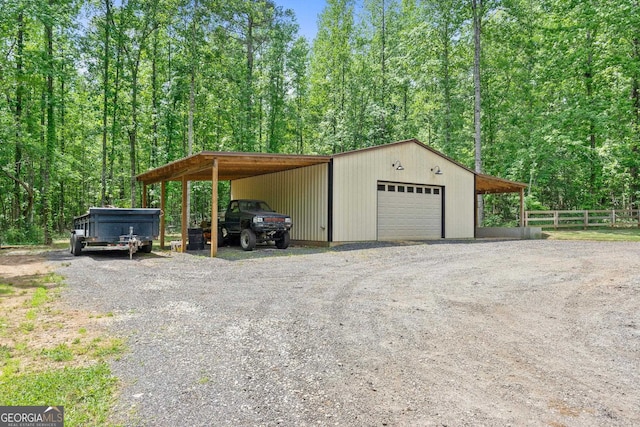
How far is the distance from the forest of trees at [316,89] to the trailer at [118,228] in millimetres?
6660

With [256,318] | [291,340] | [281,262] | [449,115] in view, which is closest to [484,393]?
[291,340]

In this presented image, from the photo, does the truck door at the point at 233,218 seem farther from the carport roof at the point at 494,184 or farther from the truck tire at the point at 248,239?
the carport roof at the point at 494,184

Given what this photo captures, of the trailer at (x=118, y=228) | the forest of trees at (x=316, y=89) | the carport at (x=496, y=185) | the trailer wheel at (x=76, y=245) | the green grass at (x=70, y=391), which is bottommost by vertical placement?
the green grass at (x=70, y=391)

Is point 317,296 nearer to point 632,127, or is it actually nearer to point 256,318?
point 256,318

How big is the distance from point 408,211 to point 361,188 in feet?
8.79

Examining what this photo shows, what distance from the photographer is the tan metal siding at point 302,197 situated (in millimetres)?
13758

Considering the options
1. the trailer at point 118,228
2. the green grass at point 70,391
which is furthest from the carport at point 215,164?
the green grass at point 70,391

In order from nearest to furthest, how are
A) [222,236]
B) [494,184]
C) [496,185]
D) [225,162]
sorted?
1. [225,162]
2. [222,236]
3. [494,184]
4. [496,185]

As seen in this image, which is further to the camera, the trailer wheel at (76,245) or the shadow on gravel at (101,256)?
the trailer wheel at (76,245)

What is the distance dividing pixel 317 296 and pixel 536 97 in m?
25.5

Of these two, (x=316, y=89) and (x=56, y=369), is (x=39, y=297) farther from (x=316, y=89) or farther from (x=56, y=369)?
(x=316, y=89)

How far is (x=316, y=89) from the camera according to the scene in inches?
1216

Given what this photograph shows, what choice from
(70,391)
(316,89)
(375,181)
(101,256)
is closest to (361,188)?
(375,181)

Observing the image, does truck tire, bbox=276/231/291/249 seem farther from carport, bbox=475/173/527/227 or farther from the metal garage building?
carport, bbox=475/173/527/227
